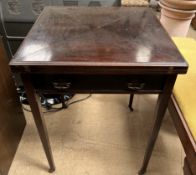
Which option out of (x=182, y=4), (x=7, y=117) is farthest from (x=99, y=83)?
(x=182, y=4)

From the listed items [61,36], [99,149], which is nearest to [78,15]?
[61,36]

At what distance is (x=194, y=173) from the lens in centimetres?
82

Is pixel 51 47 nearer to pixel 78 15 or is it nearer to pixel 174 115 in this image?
pixel 78 15

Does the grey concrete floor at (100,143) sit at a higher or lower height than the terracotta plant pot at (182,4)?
lower

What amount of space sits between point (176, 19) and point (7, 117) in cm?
165

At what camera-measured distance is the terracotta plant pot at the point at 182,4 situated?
69.2 inches

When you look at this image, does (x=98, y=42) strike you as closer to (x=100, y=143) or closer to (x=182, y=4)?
(x=100, y=143)

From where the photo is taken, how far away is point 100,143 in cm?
136

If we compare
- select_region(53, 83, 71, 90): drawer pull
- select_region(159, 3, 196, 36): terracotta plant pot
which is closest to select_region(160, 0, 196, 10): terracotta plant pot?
select_region(159, 3, 196, 36): terracotta plant pot

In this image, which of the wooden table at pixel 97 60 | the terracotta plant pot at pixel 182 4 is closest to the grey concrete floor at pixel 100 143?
the wooden table at pixel 97 60

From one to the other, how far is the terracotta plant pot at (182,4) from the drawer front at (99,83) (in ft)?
4.14

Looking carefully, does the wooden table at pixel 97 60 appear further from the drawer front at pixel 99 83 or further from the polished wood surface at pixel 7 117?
the polished wood surface at pixel 7 117

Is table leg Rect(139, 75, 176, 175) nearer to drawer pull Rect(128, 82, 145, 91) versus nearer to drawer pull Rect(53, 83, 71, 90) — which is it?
drawer pull Rect(128, 82, 145, 91)

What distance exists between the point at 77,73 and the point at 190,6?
1.48m
